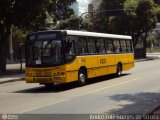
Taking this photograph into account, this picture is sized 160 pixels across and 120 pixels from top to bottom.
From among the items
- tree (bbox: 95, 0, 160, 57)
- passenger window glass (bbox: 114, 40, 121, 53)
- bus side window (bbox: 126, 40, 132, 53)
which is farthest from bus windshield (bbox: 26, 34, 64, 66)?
tree (bbox: 95, 0, 160, 57)

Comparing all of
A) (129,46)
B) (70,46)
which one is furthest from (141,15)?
(70,46)

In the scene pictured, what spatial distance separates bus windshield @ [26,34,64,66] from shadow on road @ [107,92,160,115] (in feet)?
12.8

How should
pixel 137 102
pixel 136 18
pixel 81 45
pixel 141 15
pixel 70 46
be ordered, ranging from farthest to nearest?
pixel 141 15 < pixel 136 18 < pixel 81 45 < pixel 70 46 < pixel 137 102

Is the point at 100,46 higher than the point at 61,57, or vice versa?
the point at 100,46

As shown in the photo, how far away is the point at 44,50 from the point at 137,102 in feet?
20.7

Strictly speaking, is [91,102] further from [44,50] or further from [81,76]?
[81,76]

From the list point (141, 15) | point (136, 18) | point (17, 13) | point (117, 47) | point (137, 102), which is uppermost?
point (141, 15)

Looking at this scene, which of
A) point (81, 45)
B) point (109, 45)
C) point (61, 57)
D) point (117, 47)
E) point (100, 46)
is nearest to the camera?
point (61, 57)

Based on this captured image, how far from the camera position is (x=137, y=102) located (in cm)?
1389

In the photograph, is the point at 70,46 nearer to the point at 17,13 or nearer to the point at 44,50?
the point at 44,50

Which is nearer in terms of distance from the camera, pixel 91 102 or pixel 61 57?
pixel 91 102

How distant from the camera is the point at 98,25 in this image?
69.4 metres

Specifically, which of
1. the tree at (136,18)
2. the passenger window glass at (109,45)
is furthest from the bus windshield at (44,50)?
the tree at (136,18)

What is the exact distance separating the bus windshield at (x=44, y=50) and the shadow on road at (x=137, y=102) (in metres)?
3.91
